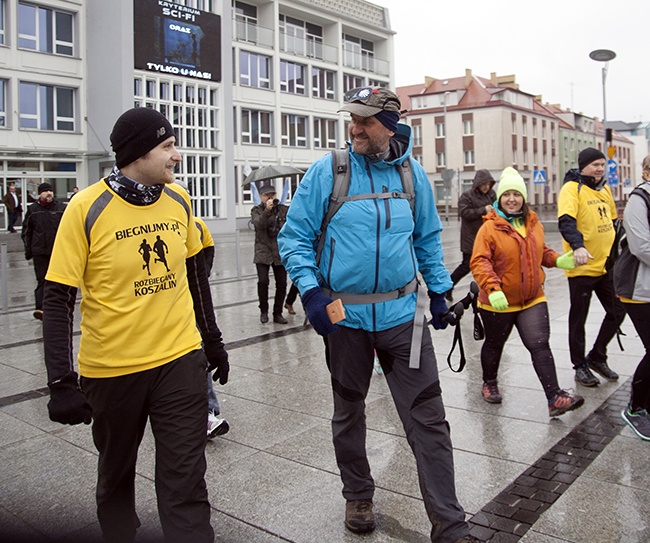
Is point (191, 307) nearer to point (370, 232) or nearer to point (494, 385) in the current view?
point (370, 232)

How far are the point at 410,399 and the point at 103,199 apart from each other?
1570 millimetres

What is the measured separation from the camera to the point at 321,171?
10.6 ft

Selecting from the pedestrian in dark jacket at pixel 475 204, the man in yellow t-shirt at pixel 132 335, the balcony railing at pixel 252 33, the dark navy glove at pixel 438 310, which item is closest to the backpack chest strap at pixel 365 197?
the dark navy glove at pixel 438 310

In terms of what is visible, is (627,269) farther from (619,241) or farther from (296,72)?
(296,72)

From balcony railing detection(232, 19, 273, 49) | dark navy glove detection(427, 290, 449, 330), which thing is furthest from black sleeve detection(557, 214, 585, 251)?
balcony railing detection(232, 19, 273, 49)

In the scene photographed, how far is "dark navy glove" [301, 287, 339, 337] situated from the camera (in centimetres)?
303

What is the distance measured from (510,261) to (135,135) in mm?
3081

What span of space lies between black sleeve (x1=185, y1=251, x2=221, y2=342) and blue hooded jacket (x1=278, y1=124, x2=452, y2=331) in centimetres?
38

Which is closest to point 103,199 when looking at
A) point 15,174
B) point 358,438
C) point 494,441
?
point 358,438

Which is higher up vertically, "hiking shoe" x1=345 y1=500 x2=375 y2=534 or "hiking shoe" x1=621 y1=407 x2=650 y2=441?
"hiking shoe" x1=621 y1=407 x2=650 y2=441

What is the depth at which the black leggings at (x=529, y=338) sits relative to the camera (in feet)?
15.9

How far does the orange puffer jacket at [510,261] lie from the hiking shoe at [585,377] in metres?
1.07

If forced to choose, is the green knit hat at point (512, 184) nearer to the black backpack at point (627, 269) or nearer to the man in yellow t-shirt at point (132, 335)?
the black backpack at point (627, 269)

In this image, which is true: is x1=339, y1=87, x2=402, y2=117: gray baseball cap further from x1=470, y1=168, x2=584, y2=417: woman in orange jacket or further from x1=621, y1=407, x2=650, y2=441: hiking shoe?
x1=621, y1=407, x2=650, y2=441: hiking shoe
